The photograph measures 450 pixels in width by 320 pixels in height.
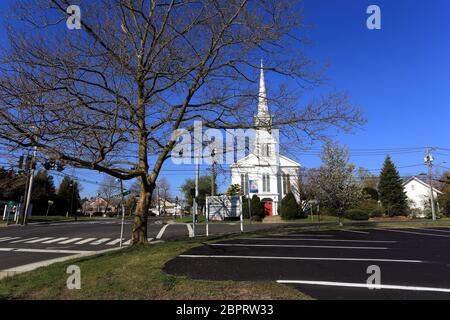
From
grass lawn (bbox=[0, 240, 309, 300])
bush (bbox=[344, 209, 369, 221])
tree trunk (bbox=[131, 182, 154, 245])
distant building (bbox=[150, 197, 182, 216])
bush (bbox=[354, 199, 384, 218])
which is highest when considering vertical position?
distant building (bbox=[150, 197, 182, 216])

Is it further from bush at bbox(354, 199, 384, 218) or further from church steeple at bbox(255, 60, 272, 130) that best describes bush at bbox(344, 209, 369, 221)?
church steeple at bbox(255, 60, 272, 130)

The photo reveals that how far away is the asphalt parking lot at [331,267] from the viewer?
665cm

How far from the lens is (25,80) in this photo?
11039 mm

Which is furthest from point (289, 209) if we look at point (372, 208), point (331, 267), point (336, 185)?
point (331, 267)

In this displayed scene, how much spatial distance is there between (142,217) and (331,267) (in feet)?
25.2

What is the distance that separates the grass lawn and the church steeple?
640 centimetres

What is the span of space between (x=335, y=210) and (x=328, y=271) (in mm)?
19866

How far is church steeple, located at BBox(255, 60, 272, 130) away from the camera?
13.7m

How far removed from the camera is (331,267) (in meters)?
8.75

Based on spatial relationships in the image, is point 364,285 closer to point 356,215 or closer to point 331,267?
point 331,267

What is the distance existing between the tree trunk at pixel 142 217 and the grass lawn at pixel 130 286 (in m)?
5.08

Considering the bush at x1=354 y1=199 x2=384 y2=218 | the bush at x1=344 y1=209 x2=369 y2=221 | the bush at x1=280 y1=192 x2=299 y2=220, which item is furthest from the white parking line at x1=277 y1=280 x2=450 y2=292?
the bush at x1=354 y1=199 x2=384 y2=218
